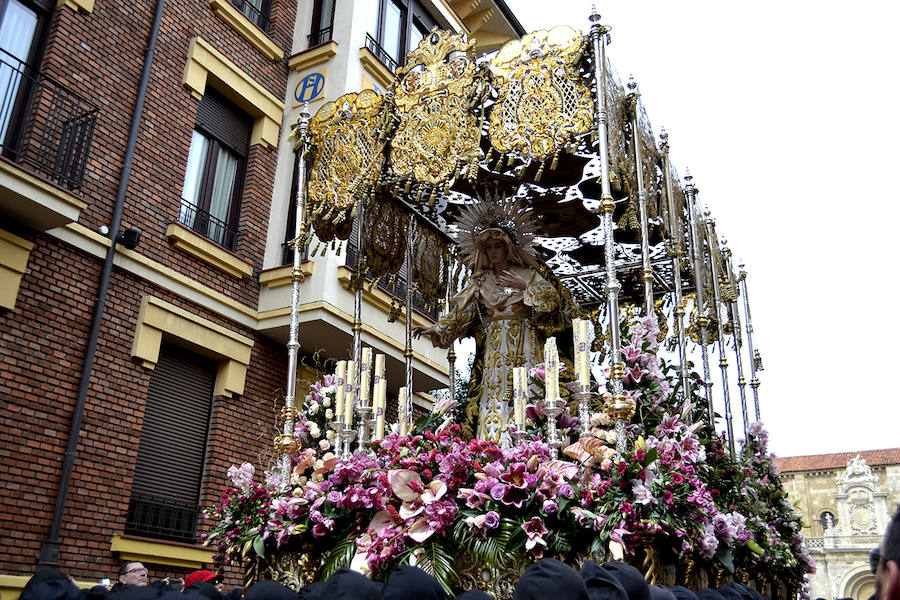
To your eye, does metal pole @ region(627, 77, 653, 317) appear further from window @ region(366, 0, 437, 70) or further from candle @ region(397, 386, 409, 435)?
window @ region(366, 0, 437, 70)

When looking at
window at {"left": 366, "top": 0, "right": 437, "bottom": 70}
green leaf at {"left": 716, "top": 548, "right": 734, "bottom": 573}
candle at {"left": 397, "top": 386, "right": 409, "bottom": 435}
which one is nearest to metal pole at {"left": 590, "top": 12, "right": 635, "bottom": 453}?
green leaf at {"left": 716, "top": 548, "right": 734, "bottom": 573}

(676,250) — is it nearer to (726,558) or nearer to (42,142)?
(726,558)

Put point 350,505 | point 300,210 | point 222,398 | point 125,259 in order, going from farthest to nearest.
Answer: point 222,398 → point 125,259 → point 300,210 → point 350,505

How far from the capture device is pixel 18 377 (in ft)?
25.1

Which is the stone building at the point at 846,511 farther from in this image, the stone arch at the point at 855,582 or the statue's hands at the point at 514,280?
the statue's hands at the point at 514,280

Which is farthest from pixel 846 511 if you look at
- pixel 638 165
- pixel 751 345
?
pixel 638 165

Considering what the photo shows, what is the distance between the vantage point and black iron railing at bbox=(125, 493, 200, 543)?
8734 millimetres

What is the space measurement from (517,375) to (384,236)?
122 inches

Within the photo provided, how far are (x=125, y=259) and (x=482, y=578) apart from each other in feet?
21.2

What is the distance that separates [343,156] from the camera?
7035 mm

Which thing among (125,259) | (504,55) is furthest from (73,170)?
(504,55)

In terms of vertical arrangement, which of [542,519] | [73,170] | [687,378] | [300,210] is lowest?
[542,519]

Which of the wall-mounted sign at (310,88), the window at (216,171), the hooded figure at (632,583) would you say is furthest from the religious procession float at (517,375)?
the wall-mounted sign at (310,88)

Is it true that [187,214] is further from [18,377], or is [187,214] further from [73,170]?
[18,377]
